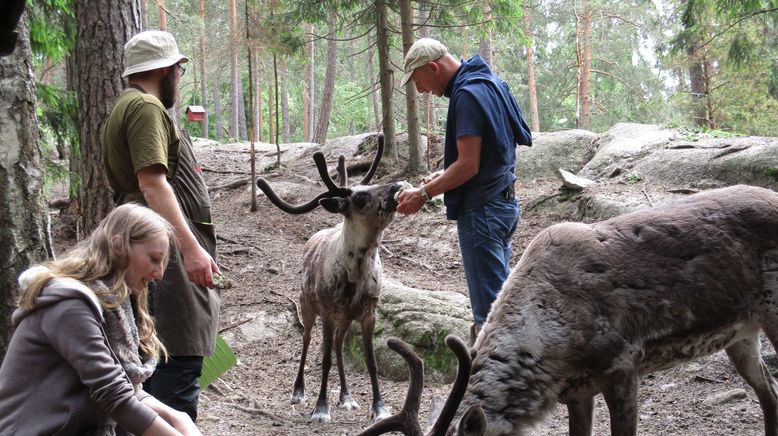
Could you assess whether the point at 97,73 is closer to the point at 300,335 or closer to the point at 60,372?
the point at 300,335

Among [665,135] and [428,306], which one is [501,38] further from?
[428,306]

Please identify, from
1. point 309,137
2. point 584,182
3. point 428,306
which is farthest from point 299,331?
point 309,137

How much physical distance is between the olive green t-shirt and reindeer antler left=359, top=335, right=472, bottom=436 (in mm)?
1687

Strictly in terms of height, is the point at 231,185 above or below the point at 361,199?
below

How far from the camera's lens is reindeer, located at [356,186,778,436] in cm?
404

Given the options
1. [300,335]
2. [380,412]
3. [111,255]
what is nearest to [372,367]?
[380,412]

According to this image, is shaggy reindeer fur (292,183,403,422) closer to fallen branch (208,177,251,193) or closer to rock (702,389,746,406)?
rock (702,389,746,406)

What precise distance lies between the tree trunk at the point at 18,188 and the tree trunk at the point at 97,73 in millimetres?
2408

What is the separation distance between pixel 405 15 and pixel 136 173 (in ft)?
30.5

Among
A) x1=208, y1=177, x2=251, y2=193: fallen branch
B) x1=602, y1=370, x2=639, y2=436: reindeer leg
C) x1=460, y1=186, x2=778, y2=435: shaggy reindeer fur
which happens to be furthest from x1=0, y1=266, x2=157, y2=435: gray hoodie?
x1=208, y1=177, x2=251, y2=193: fallen branch

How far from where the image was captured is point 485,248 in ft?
16.8

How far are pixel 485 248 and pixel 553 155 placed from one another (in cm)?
847

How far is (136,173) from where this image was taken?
406cm

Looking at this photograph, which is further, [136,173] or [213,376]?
[213,376]
